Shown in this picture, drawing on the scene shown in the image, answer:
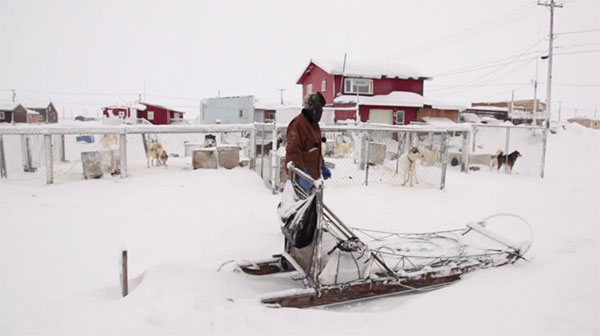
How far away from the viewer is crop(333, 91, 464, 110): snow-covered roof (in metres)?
27.4

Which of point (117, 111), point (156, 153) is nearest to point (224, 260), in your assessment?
point (156, 153)

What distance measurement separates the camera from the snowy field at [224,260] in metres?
3.22

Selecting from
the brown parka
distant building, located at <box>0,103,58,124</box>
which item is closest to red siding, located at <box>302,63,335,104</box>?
the brown parka

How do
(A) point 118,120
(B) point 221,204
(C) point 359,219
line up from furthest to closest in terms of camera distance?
(A) point 118,120, (B) point 221,204, (C) point 359,219

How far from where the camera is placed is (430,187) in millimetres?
10031

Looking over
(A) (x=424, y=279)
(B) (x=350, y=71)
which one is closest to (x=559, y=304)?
(A) (x=424, y=279)

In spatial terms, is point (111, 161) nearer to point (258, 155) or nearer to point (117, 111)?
point (258, 155)

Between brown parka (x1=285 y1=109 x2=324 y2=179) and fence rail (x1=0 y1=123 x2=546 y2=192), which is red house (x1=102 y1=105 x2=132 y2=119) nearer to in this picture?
fence rail (x1=0 y1=123 x2=546 y2=192)

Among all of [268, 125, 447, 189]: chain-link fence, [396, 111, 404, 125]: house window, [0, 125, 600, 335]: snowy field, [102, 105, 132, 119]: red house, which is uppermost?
[102, 105, 132, 119]: red house

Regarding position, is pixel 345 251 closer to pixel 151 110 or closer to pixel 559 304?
pixel 559 304

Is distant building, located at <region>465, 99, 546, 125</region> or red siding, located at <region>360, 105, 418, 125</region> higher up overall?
distant building, located at <region>465, 99, 546, 125</region>

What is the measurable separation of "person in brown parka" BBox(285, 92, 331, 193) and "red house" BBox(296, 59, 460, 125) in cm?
2167

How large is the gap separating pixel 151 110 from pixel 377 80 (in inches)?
924

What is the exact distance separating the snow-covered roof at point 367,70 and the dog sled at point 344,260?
24.1 m
